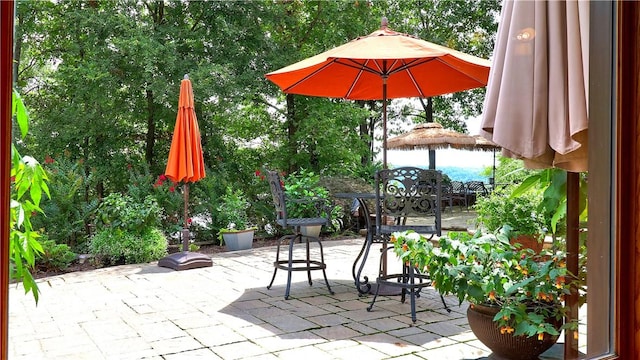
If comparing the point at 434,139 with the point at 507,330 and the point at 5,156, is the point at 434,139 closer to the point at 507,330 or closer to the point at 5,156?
the point at 507,330

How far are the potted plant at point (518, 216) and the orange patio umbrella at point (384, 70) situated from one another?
1.10m

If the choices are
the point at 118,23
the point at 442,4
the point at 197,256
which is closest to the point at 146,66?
the point at 118,23

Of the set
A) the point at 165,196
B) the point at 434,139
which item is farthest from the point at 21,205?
the point at 434,139

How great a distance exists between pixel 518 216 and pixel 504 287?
8.66 feet

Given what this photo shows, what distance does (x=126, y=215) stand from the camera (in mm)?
5770

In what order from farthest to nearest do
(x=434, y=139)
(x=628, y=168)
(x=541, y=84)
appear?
1. (x=434, y=139)
2. (x=541, y=84)
3. (x=628, y=168)

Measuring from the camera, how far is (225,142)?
8.73m

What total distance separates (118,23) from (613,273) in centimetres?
699

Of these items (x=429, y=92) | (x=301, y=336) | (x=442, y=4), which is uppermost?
(x=442, y=4)

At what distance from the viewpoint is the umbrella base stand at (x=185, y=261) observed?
5.21 meters

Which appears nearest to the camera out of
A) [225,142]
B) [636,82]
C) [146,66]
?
[636,82]

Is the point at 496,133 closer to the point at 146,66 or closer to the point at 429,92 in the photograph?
the point at 429,92

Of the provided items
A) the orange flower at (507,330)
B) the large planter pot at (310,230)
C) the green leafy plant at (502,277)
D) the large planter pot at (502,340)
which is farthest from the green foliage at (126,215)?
the orange flower at (507,330)

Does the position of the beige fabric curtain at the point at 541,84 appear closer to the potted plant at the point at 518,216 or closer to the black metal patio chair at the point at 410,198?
the black metal patio chair at the point at 410,198
